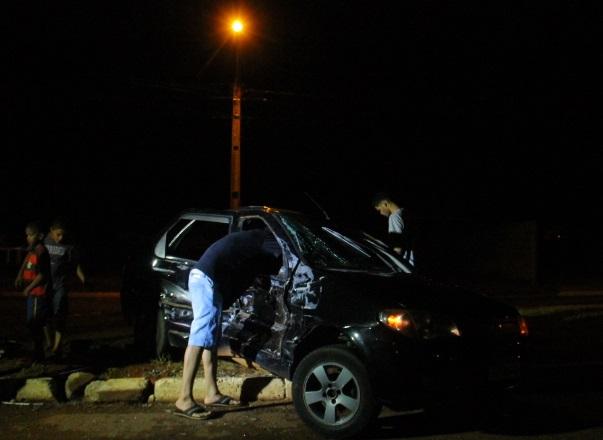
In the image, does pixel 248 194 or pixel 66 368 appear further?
pixel 248 194

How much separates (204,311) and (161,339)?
162cm

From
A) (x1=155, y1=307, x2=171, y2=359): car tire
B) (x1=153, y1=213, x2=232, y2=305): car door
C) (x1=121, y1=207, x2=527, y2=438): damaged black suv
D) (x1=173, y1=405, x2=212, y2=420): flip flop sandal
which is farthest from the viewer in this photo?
(x1=155, y1=307, x2=171, y2=359): car tire

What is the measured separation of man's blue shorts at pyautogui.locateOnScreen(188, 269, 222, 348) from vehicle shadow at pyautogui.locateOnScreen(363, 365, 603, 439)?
1.46m

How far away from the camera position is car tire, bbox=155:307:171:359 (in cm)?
680

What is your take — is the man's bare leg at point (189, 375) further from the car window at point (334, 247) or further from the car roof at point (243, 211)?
the car roof at point (243, 211)

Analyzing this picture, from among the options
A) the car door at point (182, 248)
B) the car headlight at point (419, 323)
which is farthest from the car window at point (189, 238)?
the car headlight at point (419, 323)

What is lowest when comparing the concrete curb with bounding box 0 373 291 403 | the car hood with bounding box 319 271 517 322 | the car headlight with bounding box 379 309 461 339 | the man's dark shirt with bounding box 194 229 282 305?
the concrete curb with bounding box 0 373 291 403

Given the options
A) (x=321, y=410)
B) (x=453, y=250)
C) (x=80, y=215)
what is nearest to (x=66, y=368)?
(x=321, y=410)

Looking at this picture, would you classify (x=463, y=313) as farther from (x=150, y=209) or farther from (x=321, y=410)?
(x=150, y=209)

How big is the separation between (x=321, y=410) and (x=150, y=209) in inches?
1670

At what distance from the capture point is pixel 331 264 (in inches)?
220

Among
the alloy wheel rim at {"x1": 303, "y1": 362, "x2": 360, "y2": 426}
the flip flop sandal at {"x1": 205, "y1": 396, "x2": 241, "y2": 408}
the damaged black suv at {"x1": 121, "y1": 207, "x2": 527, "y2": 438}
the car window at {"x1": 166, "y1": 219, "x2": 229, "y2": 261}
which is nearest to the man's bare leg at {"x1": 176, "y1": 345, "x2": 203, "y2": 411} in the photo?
the flip flop sandal at {"x1": 205, "y1": 396, "x2": 241, "y2": 408}

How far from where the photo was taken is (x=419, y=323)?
4742 millimetres

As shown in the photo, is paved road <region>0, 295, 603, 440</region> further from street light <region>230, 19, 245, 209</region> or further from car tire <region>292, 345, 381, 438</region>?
street light <region>230, 19, 245, 209</region>
